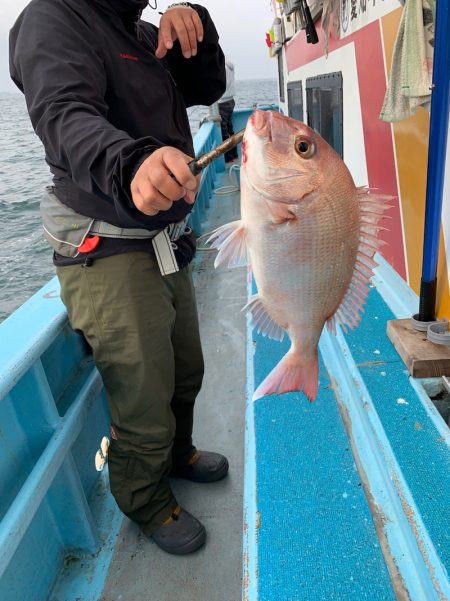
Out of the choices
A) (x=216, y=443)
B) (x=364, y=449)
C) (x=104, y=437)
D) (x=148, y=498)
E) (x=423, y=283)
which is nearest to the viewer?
(x=364, y=449)

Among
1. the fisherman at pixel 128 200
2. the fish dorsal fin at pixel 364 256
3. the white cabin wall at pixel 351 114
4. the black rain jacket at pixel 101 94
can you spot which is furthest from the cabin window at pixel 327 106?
the fish dorsal fin at pixel 364 256

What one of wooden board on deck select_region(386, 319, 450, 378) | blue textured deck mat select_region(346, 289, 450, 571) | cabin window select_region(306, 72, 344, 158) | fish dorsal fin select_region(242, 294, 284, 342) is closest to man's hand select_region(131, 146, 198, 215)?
fish dorsal fin select_region(242, 294, 284, 342)

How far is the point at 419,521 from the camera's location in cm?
153

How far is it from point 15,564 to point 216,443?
1.17m

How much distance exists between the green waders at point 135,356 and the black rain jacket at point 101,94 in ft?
0.39

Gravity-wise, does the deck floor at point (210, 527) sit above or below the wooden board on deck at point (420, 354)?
below

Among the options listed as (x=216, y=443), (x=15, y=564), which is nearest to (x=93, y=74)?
(x=15, y=564)

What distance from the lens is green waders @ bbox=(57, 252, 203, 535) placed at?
1693mm

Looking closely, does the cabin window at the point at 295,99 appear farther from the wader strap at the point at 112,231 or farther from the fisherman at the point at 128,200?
the wader strap at the point at 112,231

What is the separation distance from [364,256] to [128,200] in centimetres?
62

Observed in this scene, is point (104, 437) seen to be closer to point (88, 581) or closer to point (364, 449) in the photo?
point (88, 581)

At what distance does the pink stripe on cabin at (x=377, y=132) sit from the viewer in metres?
2.78

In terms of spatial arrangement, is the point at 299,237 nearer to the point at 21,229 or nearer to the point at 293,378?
the point at 293,378

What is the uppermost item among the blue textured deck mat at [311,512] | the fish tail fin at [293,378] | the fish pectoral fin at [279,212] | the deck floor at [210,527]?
the fish pectoral fin at [279,212]
